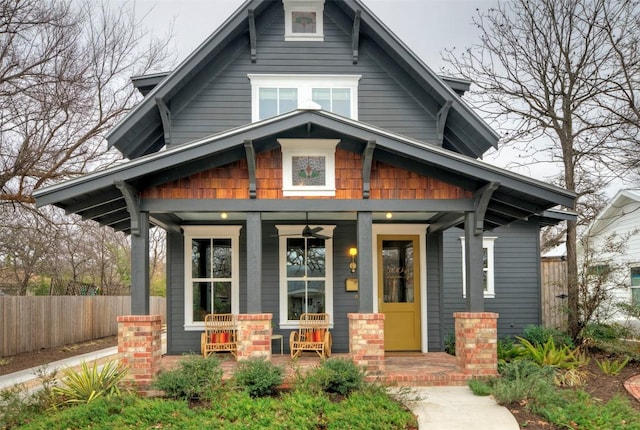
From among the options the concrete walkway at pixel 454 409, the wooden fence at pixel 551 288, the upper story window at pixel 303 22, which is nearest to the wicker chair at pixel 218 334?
the concrete walkway at pixel 454 409

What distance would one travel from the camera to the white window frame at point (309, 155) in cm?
884

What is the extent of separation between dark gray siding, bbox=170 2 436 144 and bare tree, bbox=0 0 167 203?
3857 mm

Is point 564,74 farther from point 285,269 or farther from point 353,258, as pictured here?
point 285,269

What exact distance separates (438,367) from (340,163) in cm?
369

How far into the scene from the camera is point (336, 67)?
1121cm

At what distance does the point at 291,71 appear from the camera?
1116 cm

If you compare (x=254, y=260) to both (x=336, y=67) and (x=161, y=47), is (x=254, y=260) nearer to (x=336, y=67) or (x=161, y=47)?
(x=336, y=67)

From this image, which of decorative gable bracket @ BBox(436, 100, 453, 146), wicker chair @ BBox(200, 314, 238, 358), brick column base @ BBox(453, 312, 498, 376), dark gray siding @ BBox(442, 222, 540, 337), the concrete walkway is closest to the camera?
the concrete walkway

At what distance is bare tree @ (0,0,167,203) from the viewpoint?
40.0 feet

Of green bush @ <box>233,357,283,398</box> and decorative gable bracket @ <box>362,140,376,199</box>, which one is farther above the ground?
decorative gable bracket @ <box>362,140,376,199</box>

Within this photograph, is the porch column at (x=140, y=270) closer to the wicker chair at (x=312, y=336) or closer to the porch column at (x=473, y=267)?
the wicker chair at (x=312, y=336)

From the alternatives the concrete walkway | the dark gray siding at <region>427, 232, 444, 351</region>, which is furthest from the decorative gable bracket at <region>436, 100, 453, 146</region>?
the concrete walkway

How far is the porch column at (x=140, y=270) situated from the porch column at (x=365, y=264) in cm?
324

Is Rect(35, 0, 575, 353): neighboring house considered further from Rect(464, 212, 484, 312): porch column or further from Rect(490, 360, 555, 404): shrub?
Rect(490, 360, 555, 404): shrub
